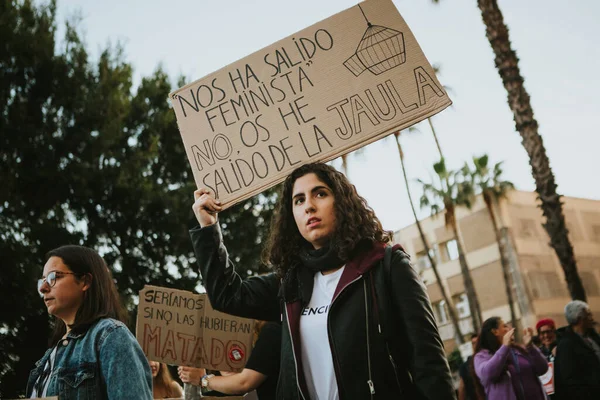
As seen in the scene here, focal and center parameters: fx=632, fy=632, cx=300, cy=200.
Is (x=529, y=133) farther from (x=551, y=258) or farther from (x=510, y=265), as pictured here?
(x=551, y=258)

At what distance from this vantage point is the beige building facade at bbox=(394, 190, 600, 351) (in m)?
38.1

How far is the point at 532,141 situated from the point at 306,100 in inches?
346

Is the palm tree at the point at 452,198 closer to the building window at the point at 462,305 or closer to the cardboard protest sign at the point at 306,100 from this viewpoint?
the building window at the point at 462,305

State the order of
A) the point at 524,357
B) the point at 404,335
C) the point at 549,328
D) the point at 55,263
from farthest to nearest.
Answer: the point at 549,328
the point at 524,357
the point at 55,263
the point at 404,335

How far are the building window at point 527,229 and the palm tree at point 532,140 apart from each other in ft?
95.9

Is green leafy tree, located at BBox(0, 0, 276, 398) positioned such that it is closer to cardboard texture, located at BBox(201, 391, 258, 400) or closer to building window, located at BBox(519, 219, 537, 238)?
cardboard texture, located at BBox(201, 391, 258, 400)

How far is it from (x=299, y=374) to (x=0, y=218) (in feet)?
38.6

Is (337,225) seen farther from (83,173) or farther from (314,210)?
(83,173)

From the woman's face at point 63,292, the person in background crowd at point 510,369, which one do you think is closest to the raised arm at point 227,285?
the woman's face at point 63,292

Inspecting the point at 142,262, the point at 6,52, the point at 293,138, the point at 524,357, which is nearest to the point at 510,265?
the point at 142,262

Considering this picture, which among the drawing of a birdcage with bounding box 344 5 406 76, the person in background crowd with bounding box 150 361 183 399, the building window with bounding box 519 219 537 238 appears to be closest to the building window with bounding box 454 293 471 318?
the building window with bounding box 519 219 537 238

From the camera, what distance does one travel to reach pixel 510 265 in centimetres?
3844

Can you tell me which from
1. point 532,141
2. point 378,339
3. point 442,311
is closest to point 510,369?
point 378,339

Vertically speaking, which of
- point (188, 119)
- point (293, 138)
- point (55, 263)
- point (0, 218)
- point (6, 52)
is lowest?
point (55, 263)
